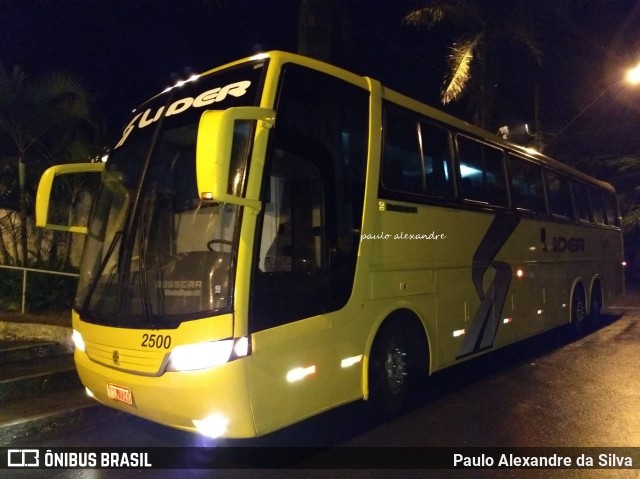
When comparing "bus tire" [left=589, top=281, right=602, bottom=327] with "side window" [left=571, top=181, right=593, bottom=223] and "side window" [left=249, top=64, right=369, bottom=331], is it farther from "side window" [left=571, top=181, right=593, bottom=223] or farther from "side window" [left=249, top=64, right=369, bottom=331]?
"side window" [left=249, top=64, right=369, bottom=331]

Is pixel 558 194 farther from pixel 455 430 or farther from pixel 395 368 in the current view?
pixel 455 430

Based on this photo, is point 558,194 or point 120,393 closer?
point 120,393

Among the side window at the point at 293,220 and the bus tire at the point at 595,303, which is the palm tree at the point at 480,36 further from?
the side window at the point at 293,220

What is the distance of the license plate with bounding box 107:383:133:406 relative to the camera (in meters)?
4.38

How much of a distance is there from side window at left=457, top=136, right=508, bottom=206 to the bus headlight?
4116 mm

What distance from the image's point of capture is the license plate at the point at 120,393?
172 inches

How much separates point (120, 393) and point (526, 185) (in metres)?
7.12

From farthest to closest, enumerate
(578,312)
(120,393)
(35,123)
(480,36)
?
(480,36) < (578,312) < (35,123) < (120,393)

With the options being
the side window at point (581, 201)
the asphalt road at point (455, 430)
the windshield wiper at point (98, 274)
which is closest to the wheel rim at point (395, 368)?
the asphalt road at point (455, 430)

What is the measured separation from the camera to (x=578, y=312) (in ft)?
36.2

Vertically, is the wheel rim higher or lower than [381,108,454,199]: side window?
lower

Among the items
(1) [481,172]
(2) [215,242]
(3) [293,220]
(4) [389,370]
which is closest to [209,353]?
(2) [215,242]

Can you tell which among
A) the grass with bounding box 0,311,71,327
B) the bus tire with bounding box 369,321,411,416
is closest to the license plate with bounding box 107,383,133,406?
the bus tire with bounding box 369,321,411,416
